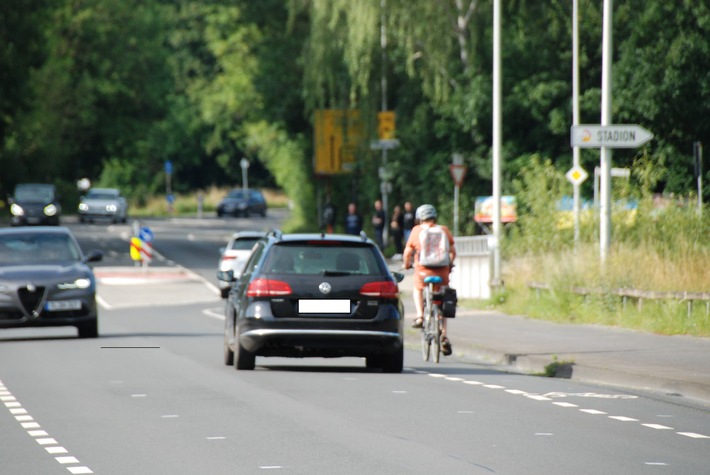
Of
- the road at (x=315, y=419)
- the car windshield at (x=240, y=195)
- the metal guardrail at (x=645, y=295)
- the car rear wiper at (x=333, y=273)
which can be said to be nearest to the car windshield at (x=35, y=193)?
the car windshield at (x=240, y=195)

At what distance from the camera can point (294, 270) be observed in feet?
58.4

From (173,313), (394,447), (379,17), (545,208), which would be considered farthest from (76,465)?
(379,17)

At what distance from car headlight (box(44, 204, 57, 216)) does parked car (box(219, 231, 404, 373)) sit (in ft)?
169

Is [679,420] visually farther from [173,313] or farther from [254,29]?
[254,29]

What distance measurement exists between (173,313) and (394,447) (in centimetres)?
2359

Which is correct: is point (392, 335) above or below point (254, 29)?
below

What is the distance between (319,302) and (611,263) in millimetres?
10182

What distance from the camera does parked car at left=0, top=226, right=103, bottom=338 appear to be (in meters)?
23.6

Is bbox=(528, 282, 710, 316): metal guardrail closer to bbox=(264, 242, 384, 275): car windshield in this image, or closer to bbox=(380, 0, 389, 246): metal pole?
bbox=(264, 242, 384, 275): car windshield

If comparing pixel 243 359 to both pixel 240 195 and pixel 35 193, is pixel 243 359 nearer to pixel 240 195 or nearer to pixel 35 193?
pixel 35 193

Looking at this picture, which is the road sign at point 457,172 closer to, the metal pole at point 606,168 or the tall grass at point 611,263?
the tall grass at point 611,263

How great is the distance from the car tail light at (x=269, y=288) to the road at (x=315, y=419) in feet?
2.88

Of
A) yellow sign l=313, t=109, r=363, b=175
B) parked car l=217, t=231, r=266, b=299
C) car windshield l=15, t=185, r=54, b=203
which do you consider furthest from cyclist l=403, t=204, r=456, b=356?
car windshield l=15, t=185, r=54, b=203

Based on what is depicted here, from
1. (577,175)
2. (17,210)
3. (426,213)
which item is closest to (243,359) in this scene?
(426,213)
